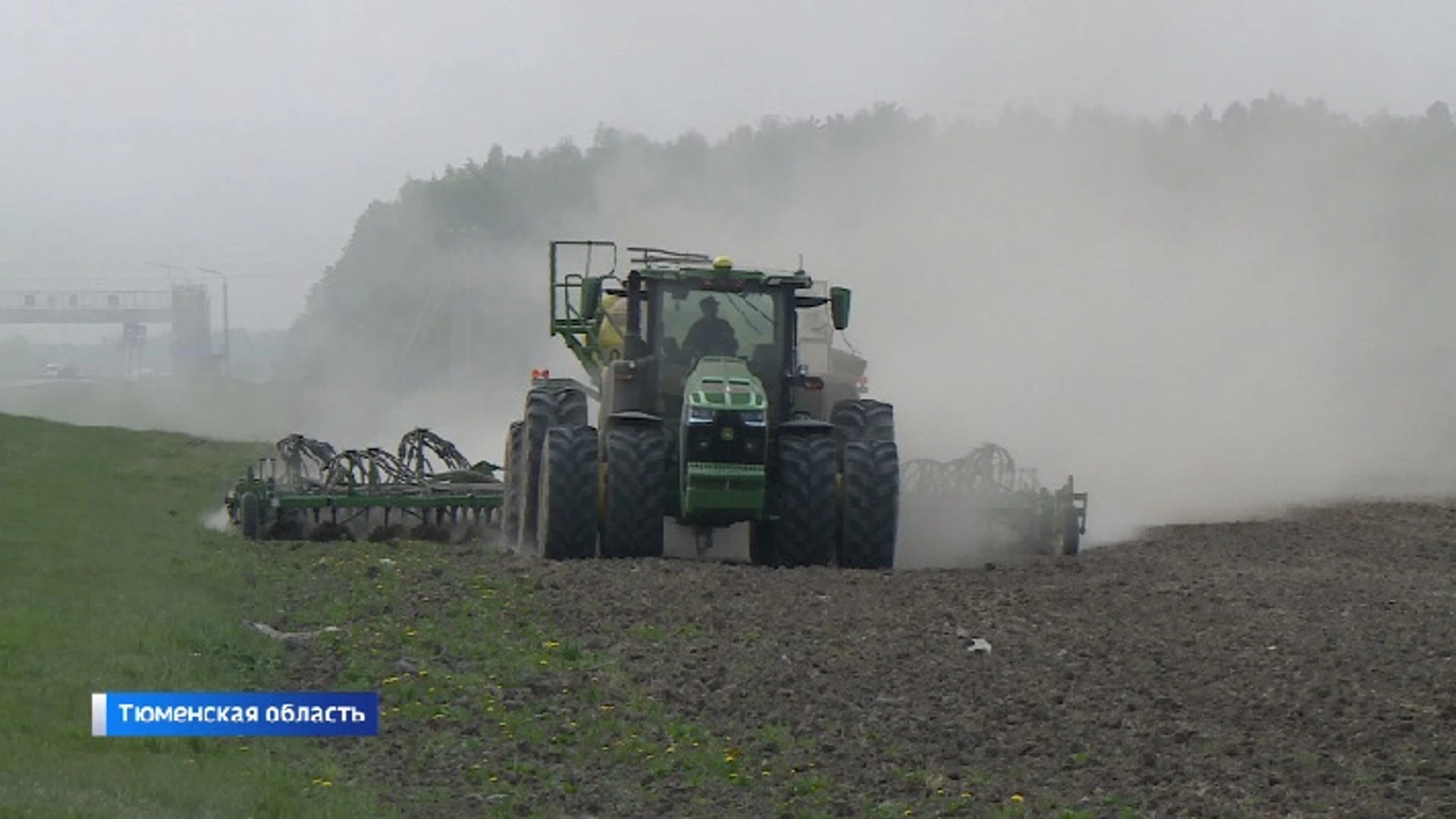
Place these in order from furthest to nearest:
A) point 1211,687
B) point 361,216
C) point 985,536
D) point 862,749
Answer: point 361,216
point 985,536
point 1211,687
point 862,749

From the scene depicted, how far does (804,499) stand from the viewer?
65.1 feet

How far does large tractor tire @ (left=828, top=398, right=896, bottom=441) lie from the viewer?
70.5ft

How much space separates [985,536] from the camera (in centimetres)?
2331

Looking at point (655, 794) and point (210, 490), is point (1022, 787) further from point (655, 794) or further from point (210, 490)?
point (210, 490)

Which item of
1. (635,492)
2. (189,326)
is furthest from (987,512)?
(189,326)

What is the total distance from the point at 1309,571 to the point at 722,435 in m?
5.70

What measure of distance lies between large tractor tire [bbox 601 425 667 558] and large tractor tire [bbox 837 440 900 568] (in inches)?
72.3

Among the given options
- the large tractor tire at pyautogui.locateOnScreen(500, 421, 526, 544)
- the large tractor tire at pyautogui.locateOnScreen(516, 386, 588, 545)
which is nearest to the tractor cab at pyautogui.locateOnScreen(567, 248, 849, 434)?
the large tractor tire at pyautogui.locateOnScreen(516, 386, 588, 545)

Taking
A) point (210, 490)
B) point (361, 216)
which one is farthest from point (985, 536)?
point (361, 216)
